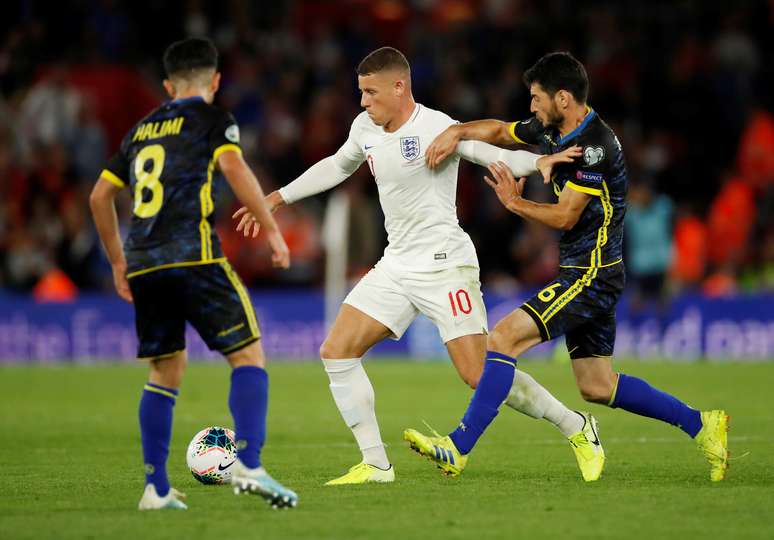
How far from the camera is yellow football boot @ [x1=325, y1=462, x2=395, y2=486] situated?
7.91 metres

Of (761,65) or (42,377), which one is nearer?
(42,377)

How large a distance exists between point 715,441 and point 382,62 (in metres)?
3.00

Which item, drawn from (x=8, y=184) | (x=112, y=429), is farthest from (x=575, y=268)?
(x=8, y=184)

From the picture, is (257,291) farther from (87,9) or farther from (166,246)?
(166,246)

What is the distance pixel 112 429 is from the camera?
11.3 meters

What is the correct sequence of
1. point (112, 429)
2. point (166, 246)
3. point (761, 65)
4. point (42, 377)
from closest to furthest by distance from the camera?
point (166, 246), point (112, 429), point (42, 377), point (761, 65)

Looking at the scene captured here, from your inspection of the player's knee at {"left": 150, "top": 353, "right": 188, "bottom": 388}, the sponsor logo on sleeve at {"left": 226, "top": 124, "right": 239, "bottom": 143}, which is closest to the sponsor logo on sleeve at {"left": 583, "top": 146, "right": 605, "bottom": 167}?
the sponsor logo on sleeve at {"left": 226, "top": 124, "right": 239, "bottom": 143}

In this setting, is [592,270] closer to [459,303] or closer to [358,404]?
[459,303]

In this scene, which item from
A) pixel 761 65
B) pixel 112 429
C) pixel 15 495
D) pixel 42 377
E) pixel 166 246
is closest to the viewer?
pixel 166 246

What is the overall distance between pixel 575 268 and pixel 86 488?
3.10 metres

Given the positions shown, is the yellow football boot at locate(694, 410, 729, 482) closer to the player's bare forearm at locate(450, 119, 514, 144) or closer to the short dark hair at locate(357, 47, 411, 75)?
the player's bare forearm at locate(450, 119, 514, 144)

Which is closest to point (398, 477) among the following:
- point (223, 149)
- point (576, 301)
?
point (576, 301)

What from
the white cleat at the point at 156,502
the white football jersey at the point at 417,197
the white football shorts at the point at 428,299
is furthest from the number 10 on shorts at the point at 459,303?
the white cleat at the point at 156,502

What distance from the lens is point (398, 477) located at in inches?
324
